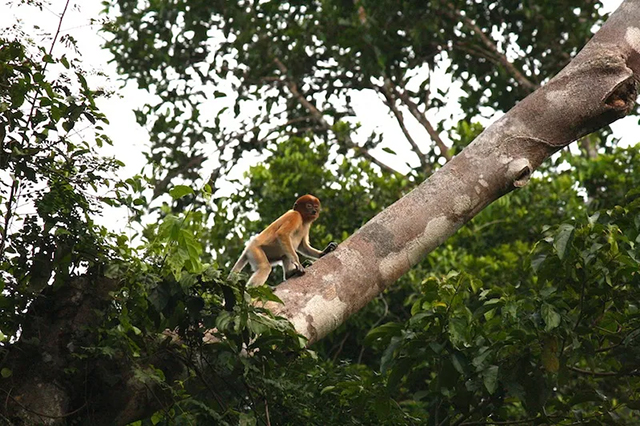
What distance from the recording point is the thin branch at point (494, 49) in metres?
12.3

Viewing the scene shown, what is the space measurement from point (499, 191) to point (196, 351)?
145 cm

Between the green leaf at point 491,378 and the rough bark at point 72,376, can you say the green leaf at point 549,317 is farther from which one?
the rough bark at point 72,376

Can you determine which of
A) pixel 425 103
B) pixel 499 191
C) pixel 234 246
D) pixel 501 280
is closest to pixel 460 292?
pixel 499 191

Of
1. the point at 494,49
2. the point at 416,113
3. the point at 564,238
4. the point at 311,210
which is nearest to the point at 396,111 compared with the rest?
the point at 416,113

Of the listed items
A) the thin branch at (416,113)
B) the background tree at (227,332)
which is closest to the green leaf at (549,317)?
the background tree at (227,332)

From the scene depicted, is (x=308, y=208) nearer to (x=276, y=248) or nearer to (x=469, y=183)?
(x=276, y=248)

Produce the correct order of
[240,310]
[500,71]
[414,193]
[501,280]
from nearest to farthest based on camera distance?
1. [240,310]
2. [414,193]
3. [501,280]
4. [500,71]

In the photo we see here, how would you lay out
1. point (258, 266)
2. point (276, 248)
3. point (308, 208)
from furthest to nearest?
point (308, 208)
point (276, 248)
point (258, 266)

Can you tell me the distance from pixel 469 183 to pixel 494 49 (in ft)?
29.4

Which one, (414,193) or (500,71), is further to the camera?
(500,71)

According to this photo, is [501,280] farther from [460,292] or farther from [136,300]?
[136,300]

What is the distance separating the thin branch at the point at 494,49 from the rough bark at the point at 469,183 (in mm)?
8003

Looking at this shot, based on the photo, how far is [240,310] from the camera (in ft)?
11.5

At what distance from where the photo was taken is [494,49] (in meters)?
12.6
